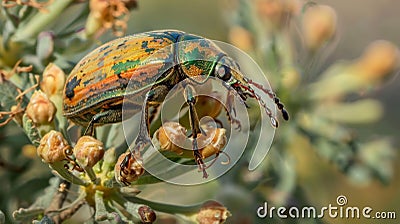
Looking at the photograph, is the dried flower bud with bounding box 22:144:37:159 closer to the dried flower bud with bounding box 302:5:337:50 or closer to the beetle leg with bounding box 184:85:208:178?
the beetle leg with bounding box 184:85:208:178

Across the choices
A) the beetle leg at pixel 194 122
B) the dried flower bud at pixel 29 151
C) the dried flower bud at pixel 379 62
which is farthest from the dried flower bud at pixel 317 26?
the beetle leg at pixel 194 122

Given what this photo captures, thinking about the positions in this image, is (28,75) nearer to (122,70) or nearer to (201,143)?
(122,70)

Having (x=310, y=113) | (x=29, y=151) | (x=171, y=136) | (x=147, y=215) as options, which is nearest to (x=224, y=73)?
(x=171, y=136)

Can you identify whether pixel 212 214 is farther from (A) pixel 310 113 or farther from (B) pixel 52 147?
(A) pixel 310 113

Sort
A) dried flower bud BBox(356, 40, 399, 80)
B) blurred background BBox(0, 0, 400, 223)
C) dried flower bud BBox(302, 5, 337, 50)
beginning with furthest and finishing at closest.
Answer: dried flower bud BBox(356, 40, 399, 80)
dried flower bud BBox(302, 5, 337, 50)
blurred background BBox(0, 0, 400, 223)

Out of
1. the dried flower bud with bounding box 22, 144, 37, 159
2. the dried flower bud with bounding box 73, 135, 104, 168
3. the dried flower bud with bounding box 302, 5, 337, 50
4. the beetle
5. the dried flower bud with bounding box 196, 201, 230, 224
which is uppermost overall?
the dried flower bud with bounding box 302, 5, 337, 50

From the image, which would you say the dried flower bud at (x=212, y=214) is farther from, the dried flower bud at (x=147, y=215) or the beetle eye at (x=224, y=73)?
the beetle eye at (x=224, y=73)

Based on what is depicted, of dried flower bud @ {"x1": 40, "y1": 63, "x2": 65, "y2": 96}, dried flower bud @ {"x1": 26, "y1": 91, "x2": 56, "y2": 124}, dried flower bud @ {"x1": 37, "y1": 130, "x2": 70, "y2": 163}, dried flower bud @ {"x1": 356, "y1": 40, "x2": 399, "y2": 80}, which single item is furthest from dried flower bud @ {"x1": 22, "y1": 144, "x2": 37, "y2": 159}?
dried flower bud @ {"x1": 356, "y1": 40, "x2": 399, "y2": 80}
